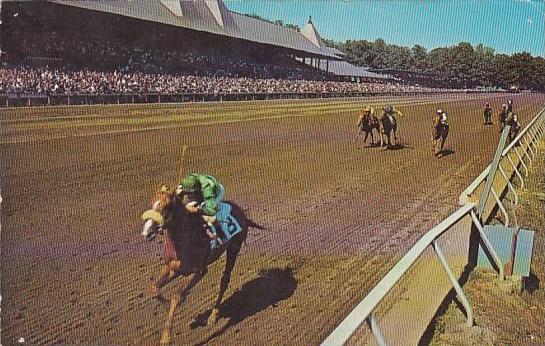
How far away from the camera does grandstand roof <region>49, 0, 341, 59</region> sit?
3553 millimetres

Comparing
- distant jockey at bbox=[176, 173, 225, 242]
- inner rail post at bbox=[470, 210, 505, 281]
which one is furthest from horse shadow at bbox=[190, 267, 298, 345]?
inner rail post at bbox=[470, 210, 505, 281]

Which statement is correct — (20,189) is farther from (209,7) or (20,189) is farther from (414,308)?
(414,308)

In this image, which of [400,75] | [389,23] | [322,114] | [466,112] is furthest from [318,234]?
[322,114]

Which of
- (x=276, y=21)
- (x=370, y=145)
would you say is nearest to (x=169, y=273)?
(x=276, y=21)

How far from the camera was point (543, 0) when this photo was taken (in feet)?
10.5

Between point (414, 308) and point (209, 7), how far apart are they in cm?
217

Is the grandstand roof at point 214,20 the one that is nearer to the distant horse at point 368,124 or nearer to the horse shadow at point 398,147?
the distant horse at point 368,124

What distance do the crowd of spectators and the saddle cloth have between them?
223 cm

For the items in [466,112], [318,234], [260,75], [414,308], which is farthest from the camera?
[466,112]

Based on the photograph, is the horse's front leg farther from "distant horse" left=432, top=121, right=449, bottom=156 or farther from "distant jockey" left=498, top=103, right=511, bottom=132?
"distant horse" left=432, top=121, right=449, bottom=156

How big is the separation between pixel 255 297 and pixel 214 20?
1723mm

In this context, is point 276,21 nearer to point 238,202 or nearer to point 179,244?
point 179,244

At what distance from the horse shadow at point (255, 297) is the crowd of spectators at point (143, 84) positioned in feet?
6.82

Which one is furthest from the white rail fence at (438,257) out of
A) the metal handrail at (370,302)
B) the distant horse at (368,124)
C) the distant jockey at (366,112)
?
the distant horse at (368,124)
